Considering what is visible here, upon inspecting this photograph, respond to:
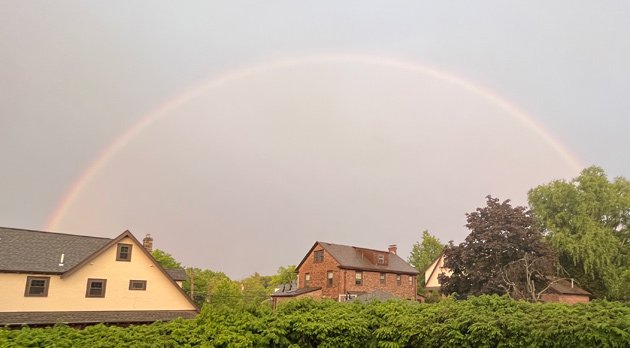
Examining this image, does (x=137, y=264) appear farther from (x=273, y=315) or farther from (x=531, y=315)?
(x=531, y=315)

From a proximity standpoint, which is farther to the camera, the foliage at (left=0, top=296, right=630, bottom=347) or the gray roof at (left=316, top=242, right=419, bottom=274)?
the gray roof at (left=316, top=242, right=419, bottom=274)

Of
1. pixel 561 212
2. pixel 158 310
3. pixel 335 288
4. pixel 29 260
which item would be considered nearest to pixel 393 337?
pixel 158 310

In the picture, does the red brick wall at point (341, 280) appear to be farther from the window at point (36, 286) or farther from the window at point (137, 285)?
the window at point (36, 286)

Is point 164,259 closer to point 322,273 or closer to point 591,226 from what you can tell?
point 322,273

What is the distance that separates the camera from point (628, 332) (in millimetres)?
8695

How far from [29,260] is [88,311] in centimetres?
482

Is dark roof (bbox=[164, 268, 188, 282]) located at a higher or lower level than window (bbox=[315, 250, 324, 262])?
lower

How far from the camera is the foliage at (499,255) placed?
1369 inches

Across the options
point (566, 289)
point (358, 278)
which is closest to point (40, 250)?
point (358, 278)

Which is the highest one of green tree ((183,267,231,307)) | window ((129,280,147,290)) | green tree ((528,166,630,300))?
green tree ((528,166,630,300))

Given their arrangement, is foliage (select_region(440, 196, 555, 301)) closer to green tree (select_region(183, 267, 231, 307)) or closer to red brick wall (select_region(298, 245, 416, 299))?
red brick wall (select_region(298, 245, 416, 299))

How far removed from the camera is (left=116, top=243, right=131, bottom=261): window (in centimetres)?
2815

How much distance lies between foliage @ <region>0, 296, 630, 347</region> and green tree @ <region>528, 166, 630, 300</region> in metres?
36.1

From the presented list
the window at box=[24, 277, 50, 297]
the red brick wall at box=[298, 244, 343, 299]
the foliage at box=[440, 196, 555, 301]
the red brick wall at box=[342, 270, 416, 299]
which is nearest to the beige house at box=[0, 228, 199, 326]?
the window at box=[24, 277, 50, 297]
